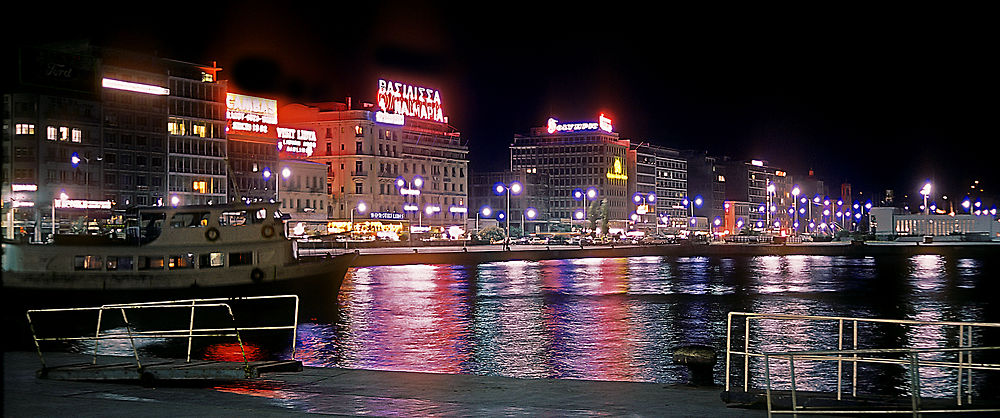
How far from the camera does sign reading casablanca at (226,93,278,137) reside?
546ft

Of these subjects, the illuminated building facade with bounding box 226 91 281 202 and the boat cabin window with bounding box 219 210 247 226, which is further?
the illuminated building facade with bounding box 226 91 281 202

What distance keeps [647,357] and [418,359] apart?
27.9 feet

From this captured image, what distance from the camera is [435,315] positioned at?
56625 mm

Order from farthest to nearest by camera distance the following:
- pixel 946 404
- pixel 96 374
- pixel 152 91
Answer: pixel 152 91, pixel 96 374, pixel 946 404

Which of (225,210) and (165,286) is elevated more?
(225,210)

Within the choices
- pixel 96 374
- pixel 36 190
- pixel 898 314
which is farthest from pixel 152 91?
pixel 96 374

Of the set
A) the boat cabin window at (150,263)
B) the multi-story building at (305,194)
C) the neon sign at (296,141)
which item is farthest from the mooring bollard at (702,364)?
the neon sign at (296,141)

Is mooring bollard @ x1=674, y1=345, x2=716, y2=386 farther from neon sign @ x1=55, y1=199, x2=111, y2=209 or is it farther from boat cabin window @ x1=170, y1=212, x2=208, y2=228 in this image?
neon sign @ x1=55, y1=199, x2=111, y2=209

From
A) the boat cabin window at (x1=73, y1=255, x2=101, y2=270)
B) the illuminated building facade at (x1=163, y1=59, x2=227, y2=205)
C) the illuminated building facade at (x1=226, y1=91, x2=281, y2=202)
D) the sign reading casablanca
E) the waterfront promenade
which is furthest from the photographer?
the illuminated building facade at (x1=226, y1=91, x2=281, y2=202)

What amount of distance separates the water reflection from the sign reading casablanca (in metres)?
66.1

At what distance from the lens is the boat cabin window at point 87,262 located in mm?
53656

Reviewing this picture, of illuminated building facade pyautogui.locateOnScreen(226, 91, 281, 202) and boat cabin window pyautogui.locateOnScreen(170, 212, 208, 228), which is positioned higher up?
illuminated building facade pyautogui.locateOnScreen(226, 91, 281, 202)

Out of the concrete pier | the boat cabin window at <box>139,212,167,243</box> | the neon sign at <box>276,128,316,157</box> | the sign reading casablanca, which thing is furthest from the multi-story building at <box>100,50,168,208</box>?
the concrete pier

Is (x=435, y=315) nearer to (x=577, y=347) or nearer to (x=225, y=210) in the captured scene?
(x=225, y=210)
